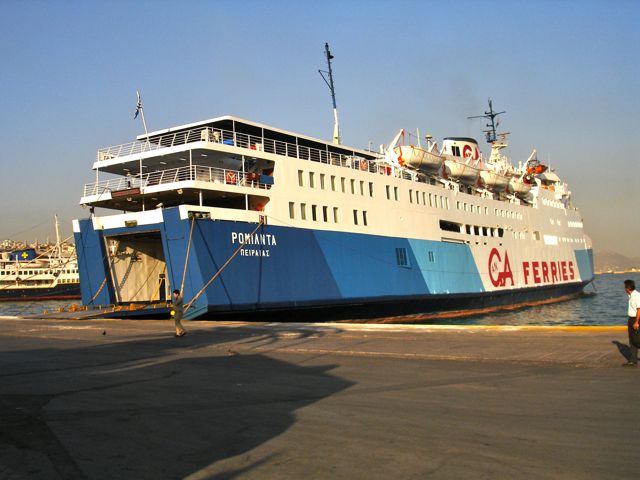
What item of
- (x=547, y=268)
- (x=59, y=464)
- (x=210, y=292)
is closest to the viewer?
(x=59, y=464)

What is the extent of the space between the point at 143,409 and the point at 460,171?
33.1m

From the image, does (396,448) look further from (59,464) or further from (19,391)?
(19,391)

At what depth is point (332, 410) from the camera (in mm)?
6680

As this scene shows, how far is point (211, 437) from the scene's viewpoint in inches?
220

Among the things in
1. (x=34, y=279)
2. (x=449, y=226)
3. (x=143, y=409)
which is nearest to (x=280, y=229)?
(x=449, y=226)

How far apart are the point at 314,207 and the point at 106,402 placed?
1893 centimetres

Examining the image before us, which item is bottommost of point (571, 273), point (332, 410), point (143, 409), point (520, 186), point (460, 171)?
point (332, 410)

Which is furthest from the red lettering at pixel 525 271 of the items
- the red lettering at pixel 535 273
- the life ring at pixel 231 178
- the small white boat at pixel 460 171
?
the life ring at pixel 231 178

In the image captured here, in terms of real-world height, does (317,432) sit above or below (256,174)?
below

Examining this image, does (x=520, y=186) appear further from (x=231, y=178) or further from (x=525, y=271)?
(x=231, y=178)

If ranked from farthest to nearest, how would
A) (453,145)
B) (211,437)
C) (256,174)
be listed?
(453,145)
(256,174)
(211,437)

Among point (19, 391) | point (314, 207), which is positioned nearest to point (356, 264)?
point (314, 207)

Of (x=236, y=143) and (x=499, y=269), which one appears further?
(x=499, y=269)

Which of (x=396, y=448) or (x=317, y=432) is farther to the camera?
(x=317, y=432)
